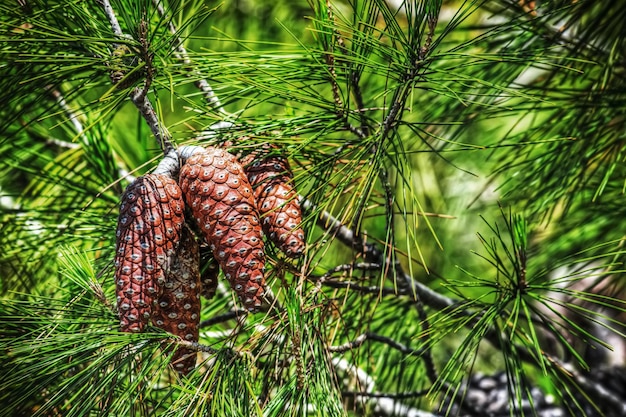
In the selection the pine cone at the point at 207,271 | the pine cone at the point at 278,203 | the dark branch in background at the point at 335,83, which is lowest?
the pine cone at the point at 207,271

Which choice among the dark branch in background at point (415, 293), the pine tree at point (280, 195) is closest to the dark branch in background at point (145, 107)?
the pine tree at point (280, 195)

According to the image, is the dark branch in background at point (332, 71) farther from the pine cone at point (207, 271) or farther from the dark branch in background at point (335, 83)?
the pine cone at point (207, 271)

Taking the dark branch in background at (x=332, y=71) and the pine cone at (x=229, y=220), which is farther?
the dark branch in background at (x=332, y=71)

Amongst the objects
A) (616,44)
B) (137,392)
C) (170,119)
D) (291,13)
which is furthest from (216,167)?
(291,13)

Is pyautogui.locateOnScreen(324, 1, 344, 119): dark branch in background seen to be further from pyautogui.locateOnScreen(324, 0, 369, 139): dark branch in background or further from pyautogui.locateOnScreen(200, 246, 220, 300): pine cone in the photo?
pyautogui.locateOnScreen(200, 246, 220, 300): pine cone

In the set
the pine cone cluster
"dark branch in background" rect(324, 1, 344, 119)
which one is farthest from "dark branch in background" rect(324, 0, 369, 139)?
the pine cone cluster

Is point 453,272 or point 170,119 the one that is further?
point 453,272

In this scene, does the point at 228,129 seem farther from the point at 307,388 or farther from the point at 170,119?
the point at 170,119

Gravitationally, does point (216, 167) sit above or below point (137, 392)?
above
